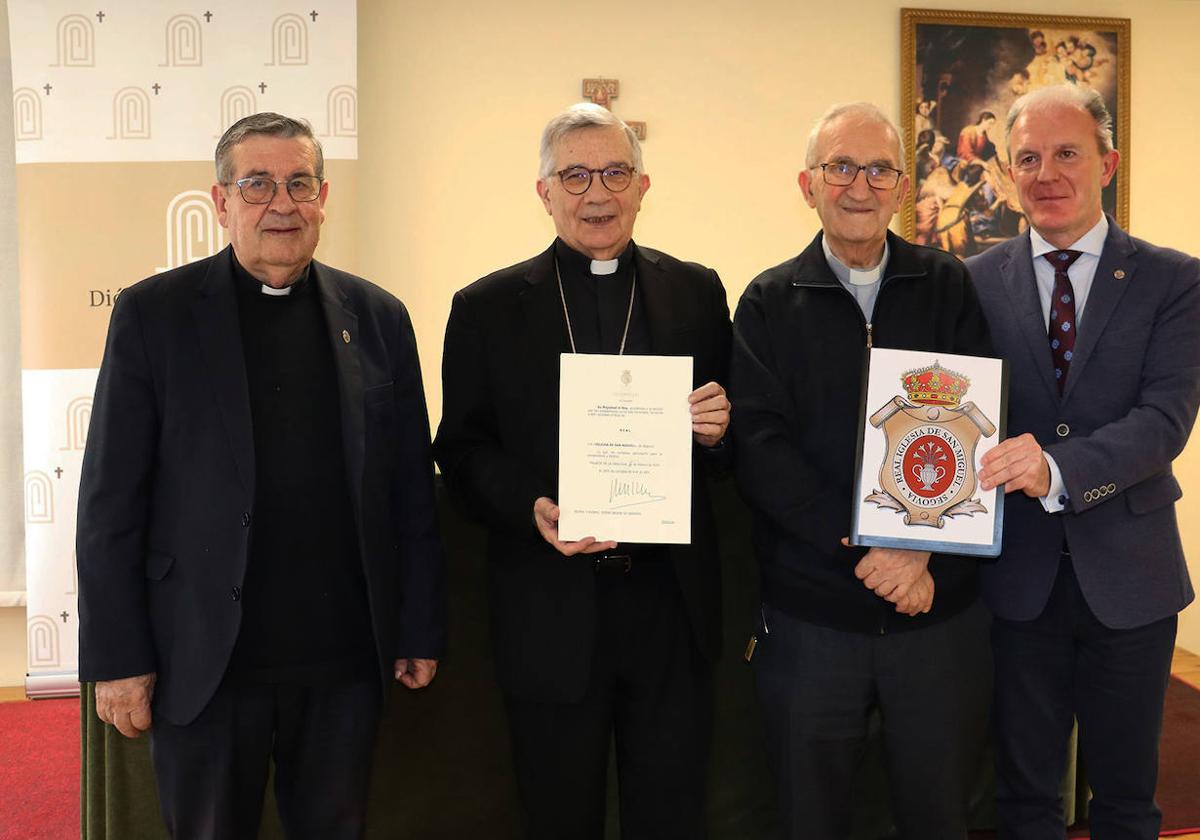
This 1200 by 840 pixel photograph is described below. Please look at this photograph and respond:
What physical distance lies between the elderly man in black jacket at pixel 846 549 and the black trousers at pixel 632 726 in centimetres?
22

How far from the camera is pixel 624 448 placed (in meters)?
1.93

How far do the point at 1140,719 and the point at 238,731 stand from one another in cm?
191

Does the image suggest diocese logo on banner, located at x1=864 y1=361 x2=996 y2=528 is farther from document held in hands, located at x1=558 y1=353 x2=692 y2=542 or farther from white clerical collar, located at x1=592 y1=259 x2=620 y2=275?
white clerical collar, located at x1=592 y1=259 x2=620 y2=275

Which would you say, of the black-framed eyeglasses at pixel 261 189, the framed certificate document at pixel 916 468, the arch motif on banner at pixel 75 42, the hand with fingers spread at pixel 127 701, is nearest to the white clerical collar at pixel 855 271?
the framed certificate document at pixel 916 468

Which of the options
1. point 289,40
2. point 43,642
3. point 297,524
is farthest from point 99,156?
point 297,524

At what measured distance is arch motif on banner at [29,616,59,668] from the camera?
432 centimetres

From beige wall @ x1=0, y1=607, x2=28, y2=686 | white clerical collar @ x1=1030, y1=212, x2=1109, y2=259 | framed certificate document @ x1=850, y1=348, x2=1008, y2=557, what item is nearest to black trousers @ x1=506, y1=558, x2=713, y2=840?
framed certificate document @ x1=850, y1=348, x2=1008, y2=557

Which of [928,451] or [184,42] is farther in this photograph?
[184,42]

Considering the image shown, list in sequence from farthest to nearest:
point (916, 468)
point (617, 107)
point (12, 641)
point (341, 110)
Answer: point (617, 107) → point (12, 641) → point (341, 110) → point (916, 468)

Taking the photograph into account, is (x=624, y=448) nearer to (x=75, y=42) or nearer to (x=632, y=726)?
(x=632, y=726)

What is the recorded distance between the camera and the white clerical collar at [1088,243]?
2.27m

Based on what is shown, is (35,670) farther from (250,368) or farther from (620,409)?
(620,409)

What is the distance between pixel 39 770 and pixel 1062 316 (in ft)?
12.4

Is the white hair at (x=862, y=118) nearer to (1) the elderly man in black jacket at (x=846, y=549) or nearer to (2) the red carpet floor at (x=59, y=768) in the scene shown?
(1) the elderly man in black jacket at (x=846, y=549)
